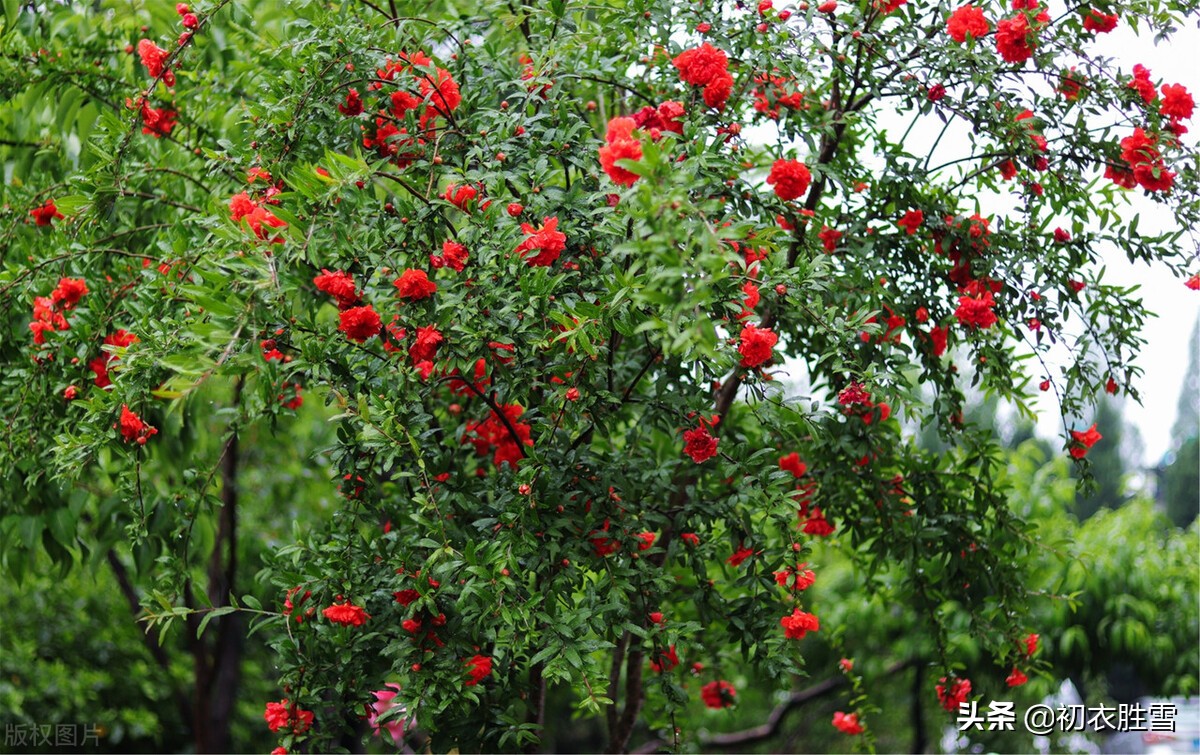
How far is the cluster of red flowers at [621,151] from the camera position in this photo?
150 centimetres

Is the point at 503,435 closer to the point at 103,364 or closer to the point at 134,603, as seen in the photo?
the point at 103,364

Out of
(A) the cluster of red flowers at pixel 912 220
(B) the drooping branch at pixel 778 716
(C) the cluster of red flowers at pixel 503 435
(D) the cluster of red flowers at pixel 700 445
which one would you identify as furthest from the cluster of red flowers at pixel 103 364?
(B) the drooping branch at pixel 778 716

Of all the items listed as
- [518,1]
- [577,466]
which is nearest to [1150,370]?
[577,466]

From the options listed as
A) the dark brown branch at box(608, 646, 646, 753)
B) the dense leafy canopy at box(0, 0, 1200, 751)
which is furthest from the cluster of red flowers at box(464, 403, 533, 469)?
the dark brown branch at box(608, 646, 646, 753)

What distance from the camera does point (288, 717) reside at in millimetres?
1967

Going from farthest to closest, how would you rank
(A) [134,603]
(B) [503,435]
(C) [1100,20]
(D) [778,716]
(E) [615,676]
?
1. (D) [778,716]
2. (A) [134,603]
3. (E) [615,676]
4. (B) [503,435]
5. (C) [1100,20]

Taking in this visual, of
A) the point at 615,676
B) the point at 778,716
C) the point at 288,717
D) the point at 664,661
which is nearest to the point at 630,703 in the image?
the point at 615,676

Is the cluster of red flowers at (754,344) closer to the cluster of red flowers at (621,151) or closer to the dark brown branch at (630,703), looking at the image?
the cluster of red flowers at (621,151)

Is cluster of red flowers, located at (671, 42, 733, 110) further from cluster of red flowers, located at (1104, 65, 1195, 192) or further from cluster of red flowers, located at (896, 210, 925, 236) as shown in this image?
cluster of red flowers, located at (1104, 65, 1195, 192)

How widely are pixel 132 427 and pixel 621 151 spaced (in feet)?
3.18

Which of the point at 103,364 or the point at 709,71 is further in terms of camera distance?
the point at 103,364

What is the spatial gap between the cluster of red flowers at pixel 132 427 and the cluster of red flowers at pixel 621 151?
914mm

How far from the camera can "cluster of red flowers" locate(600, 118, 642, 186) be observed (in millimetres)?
1498

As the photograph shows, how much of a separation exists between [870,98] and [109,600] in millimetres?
4586
